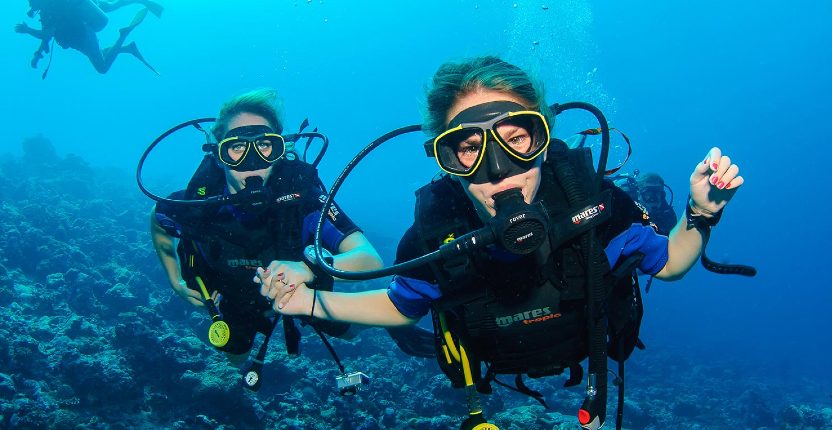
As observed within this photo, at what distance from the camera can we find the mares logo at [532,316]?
263cm

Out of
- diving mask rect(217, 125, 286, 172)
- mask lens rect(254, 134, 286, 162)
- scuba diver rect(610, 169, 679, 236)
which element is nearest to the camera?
diving mask rect(217, 125, 286, 172)

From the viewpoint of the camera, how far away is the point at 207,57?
179 m

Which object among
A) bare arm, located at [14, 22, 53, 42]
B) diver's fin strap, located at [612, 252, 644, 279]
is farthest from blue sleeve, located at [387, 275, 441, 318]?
bare arm, located at [14, 22, 53, 42]

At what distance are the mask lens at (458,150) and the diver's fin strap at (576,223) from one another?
566 millimetres

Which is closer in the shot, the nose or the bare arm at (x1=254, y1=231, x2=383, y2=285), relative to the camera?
the nose

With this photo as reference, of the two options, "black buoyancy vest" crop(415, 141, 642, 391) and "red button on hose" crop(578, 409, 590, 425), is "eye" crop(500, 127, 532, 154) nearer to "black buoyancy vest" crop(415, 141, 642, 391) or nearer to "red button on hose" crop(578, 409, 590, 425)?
"black buoyancy vest" crop(415, 141, 642, 391)

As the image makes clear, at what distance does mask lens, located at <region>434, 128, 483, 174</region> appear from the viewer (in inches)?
94.4

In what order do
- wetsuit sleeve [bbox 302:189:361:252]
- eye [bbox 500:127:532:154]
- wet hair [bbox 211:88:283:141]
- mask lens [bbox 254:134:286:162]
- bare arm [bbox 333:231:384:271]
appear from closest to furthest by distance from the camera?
eye [bbox 500:127:532:154] → bare arm [bbox 333:231:384:271] → wetsuit sleeve [bbox 302:189:361:252] → mask lens [bbox 254:134:286:162] → wet hair [bbox 211:88:283:141]

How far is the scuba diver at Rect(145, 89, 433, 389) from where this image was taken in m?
4.08

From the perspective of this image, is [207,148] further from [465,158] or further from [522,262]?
[522,262]

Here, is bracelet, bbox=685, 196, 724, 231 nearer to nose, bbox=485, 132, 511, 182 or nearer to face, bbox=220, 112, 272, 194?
nose, bbox=485, 132, 511, 182

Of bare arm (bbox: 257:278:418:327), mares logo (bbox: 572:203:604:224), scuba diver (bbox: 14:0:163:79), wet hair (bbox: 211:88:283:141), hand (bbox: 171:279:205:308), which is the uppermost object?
scuba diver (bbox: 14:0:163:79)

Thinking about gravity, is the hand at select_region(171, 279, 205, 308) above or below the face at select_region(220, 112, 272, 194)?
below

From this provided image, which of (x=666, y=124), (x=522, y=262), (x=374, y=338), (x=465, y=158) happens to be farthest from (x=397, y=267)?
(x=666, y=124)
